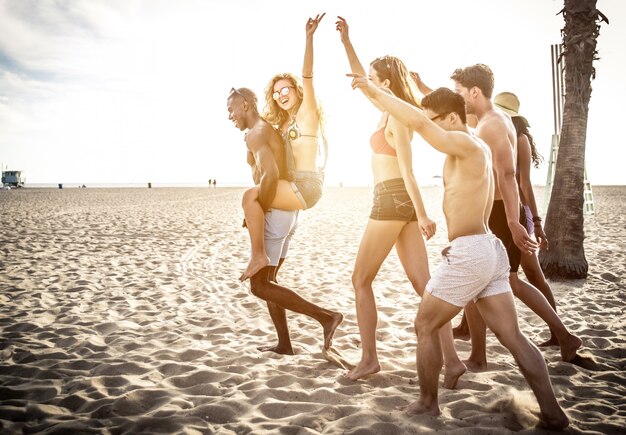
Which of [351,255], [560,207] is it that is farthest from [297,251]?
[560,207]

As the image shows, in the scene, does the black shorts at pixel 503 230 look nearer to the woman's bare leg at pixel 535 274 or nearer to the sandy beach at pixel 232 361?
the woman's bare leg at pixel 535 274

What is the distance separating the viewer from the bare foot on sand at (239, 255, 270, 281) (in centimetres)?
343

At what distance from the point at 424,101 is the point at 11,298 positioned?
5.93 meters

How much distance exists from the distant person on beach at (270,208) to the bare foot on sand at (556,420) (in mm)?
1597

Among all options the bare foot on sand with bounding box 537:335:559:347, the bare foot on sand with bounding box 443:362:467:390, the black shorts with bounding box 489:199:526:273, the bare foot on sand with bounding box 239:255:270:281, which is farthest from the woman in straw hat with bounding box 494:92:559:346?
the bare foot on sand with bounding box 239:255:270:281

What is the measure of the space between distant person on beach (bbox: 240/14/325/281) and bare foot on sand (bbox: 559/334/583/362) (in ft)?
7.66

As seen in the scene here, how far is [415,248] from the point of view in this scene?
10.3ft

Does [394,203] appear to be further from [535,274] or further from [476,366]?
[535,274]

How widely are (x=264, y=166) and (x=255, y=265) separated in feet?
2.56

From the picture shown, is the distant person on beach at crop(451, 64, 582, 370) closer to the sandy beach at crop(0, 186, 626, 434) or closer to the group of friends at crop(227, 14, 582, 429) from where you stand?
the group of friends at crop(227, 14, 582, 429)

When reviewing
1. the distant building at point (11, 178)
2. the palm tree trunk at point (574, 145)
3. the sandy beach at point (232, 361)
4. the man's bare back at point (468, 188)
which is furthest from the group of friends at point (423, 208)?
the distant building at point (11, 178)

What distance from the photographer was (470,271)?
232cm

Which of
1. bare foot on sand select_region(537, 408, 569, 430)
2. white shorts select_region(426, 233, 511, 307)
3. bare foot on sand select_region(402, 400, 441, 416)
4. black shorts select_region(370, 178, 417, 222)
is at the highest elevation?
black shorts select_region(370, 178, 417, 222)

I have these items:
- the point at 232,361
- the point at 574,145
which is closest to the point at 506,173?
the point at 232,361
